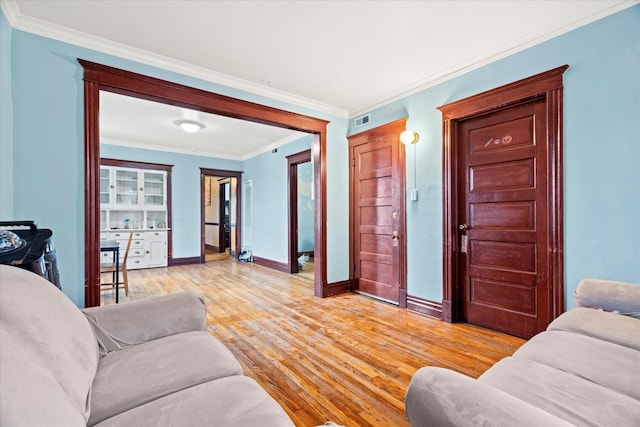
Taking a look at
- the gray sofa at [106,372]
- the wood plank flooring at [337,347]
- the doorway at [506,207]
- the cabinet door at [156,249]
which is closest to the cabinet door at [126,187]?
the cabinet door at [156,249]

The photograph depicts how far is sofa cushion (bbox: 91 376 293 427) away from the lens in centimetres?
91

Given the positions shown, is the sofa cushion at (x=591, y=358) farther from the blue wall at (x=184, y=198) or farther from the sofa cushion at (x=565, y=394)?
the blue wall at (x=184, y=198)

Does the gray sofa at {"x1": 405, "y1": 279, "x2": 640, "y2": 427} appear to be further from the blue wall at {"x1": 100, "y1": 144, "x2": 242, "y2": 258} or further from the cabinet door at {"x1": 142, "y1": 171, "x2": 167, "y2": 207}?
the cabinet door at {"x1": 142, "y1": 171, "x2": 167, "y2": 207}

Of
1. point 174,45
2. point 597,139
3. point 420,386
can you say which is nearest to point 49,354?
point 420,386

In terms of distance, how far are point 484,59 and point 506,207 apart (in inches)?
56.4

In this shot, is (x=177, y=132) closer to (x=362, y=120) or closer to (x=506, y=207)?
(x=362, y=120)

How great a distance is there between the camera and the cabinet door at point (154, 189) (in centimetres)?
662

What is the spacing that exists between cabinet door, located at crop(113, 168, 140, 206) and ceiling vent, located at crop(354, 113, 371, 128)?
193 inches

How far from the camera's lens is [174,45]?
276 cm

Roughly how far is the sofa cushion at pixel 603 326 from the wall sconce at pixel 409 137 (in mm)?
2264

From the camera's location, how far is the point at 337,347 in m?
2.57

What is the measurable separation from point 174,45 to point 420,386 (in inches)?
125

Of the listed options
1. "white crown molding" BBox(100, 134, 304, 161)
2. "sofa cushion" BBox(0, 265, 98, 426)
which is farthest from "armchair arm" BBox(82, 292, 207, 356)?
"white crown molding" BBox(100, 134, 304, 161)

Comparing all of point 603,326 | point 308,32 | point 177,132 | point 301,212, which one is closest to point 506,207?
point 603,326
